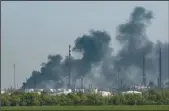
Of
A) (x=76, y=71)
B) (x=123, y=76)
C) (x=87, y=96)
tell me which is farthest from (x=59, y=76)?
(x=87, y=96)

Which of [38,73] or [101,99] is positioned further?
[38,73]

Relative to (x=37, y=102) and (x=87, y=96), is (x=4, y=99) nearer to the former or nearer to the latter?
(x=37, y=102)

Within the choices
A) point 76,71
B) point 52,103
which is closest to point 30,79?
point 76,71

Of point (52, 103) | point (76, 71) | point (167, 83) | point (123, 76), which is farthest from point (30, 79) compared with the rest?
point (52, 103)

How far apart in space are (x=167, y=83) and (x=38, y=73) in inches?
1443

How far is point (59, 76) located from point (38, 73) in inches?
237

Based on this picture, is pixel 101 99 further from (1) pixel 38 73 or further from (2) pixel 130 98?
(1) pixel 38 73

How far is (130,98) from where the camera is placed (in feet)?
157

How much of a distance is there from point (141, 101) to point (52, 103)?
9.82 meters

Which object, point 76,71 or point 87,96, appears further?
point 76,71

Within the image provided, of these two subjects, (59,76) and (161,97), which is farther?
(59,76)

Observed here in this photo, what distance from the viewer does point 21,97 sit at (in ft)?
153

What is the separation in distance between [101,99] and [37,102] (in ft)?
23.1

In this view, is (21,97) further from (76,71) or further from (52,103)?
(76,71)
